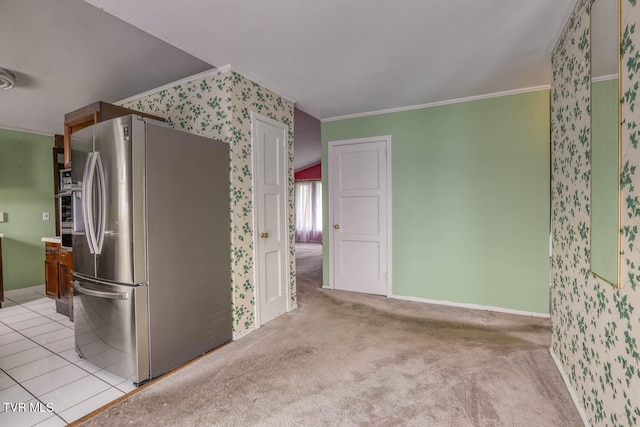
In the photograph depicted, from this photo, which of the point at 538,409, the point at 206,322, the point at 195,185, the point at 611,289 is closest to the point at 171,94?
the point at 195,185

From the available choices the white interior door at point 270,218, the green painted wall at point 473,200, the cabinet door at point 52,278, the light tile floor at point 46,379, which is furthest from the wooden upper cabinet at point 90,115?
the green painted wall at point 473,200

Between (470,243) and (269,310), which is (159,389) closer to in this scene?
(269,310)

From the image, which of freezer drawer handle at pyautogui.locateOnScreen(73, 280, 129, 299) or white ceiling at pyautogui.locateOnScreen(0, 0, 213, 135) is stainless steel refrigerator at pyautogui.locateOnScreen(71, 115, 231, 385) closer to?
freezer drawer handle at pyautogui.locateOnScreen(73, 280, 129, 299)

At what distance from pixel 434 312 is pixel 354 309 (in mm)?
894

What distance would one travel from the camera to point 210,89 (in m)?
2.70

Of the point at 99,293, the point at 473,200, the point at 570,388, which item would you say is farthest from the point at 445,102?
the point at 99,293

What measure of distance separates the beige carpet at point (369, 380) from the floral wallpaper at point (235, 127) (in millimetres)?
471

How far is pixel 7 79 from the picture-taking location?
8.96ft

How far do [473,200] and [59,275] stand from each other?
482 cm

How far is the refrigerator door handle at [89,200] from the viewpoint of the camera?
82.4 inches

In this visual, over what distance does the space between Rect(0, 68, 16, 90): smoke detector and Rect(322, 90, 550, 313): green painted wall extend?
3707mm

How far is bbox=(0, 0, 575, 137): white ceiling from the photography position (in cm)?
189

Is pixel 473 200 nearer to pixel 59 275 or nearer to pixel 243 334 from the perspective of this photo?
pixel 243 334

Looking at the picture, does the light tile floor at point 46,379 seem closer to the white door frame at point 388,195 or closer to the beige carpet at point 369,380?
the beige carpet at point 369,380
